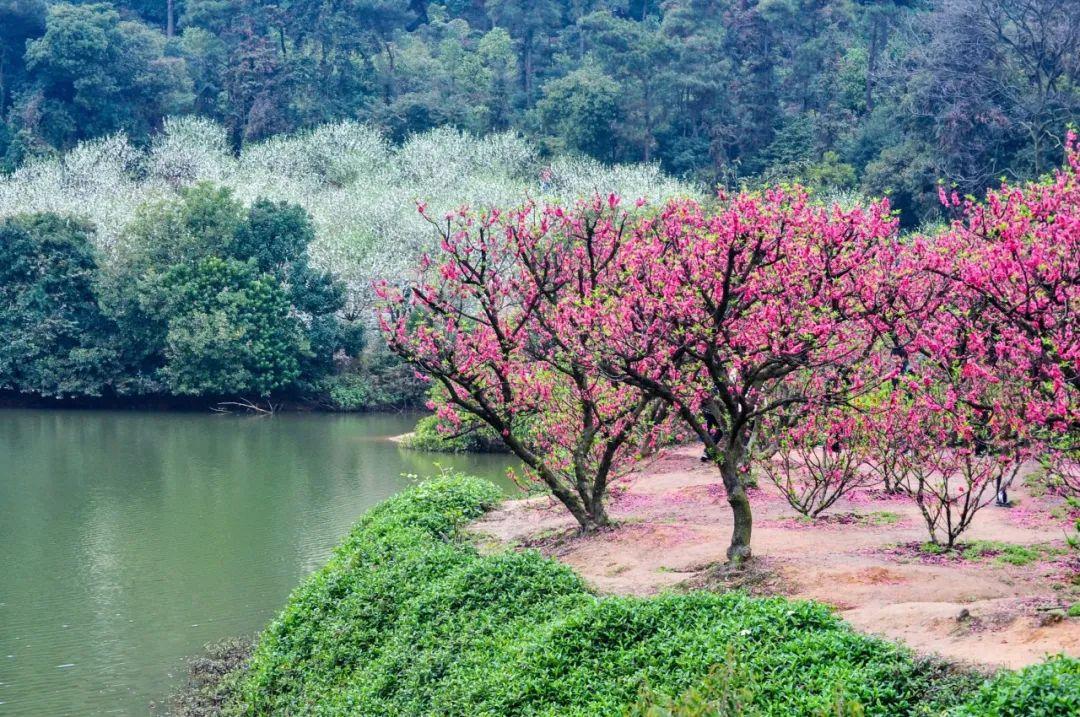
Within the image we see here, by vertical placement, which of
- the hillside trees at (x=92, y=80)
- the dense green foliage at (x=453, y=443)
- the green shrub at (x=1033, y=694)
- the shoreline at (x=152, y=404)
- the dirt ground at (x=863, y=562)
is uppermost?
the hillside trees at (x=92, y=80)

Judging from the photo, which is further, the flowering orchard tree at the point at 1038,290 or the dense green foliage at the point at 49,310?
the dense green foliage at the point at 49,310

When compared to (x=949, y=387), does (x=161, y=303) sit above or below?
below

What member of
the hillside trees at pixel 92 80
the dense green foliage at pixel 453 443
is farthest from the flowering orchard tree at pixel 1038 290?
the hillside trees at pixel 92 80

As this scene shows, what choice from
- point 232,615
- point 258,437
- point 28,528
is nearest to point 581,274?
point 232,615

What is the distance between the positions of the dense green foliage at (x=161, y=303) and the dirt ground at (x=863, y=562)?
23.5 metres

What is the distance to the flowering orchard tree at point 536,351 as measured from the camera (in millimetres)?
13281

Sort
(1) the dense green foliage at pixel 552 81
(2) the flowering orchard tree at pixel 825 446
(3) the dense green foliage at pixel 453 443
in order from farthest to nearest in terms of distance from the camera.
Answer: (1) the dense green foliage at pixel 552 81, (3) the dense green foliage at pixel 453 443, (2) the flowering orchard tree at pixel 825 446

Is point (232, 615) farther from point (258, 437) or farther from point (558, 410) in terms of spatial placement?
point (258, 437)

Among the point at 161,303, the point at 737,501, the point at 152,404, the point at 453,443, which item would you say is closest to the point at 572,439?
the point at 737,501

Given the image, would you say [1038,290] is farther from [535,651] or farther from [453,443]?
[453,443]

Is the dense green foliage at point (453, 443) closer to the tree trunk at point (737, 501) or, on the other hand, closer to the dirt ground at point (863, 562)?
the dirt ground at point (863, 562)

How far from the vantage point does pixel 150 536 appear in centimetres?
1978

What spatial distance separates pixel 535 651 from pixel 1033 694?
407 centimetres

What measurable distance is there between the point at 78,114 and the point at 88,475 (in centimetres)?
3651
